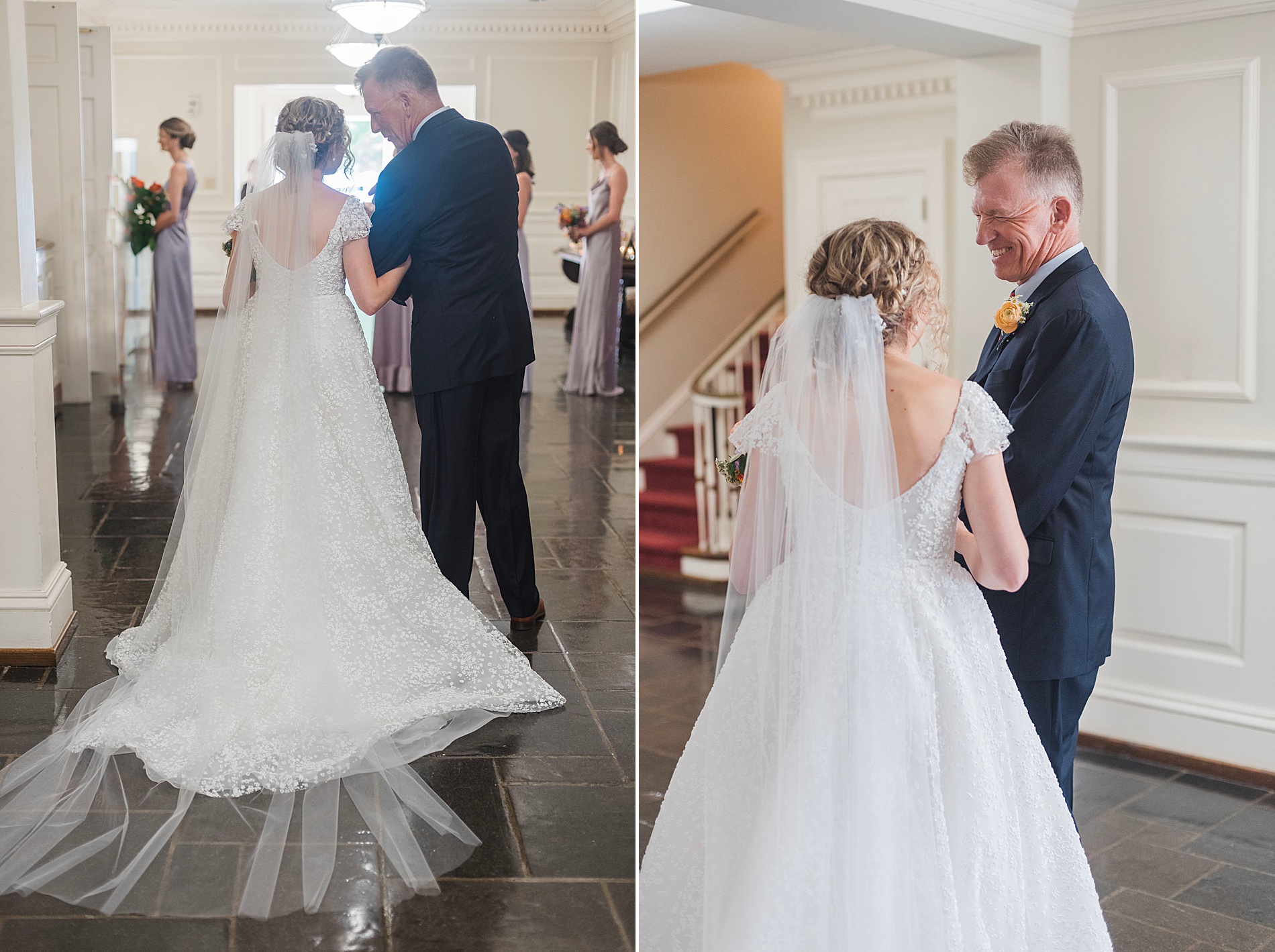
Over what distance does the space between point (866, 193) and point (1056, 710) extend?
172 inches

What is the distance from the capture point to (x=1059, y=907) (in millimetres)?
2285

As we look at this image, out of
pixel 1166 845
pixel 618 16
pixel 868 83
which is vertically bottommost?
pixel 1166 845

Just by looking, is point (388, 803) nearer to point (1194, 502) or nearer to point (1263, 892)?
point (1263, 892)

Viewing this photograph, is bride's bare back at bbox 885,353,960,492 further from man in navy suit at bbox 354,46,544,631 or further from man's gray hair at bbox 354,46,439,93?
man's gray hair at bbox 354,46,439,93

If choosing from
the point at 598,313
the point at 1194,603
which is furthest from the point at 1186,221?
the point at 598,313

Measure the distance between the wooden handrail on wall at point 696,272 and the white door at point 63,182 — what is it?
5.11 m

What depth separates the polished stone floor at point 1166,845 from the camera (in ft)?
9.71

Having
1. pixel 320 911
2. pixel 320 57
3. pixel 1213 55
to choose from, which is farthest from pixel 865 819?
pixel 320 57

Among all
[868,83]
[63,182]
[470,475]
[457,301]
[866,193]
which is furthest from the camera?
[866,193]

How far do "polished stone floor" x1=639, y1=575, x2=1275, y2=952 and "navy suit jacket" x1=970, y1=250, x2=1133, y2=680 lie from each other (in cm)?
89

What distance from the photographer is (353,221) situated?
10.8ft

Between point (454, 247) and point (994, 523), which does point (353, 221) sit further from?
point (994, 523)

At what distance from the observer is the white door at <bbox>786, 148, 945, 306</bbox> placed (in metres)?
6.08

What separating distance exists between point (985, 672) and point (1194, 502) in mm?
2130
